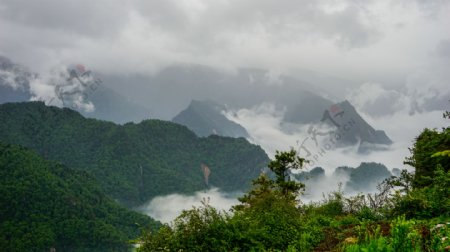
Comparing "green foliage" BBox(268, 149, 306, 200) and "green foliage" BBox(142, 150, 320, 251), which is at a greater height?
"green foliage" BBox(268, 149, 306, 200)

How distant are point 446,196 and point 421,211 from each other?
1.55 metres

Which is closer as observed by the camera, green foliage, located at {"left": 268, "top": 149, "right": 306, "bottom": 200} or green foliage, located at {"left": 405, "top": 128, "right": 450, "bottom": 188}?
green foliage, located at {"left": 405, "top": 128, "right": 450, "bottom": 188}

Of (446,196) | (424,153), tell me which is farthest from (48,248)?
(446,196)

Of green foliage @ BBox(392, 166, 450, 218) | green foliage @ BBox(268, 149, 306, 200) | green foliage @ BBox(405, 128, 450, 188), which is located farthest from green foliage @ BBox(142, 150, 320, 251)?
green foliage @ BBox(268, 149, 306, 200)

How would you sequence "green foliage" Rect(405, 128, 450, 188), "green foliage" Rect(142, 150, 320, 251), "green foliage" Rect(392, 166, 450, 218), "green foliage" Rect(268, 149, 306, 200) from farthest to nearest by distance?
"green foliage" Rect(268, 149, 306, 200), "green foliage" Rect(405, 128, 450, 188), "green foliage" Rect(392, 166, 450, 218), "green foliage" Rect(142, 150, 320, 251)

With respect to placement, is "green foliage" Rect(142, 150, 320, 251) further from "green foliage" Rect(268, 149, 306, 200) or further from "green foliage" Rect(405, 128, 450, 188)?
"green foliage" Rect(268, 149, 306, 200)

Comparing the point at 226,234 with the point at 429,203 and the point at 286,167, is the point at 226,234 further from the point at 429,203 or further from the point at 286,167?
the point at 286,167

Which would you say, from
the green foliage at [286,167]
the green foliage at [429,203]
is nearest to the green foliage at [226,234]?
the green foliage at [429,203]

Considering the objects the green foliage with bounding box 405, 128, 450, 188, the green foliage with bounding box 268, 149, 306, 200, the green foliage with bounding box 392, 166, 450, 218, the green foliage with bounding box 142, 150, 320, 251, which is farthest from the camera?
the green foliage with bounding box 268, 149, 306, 200

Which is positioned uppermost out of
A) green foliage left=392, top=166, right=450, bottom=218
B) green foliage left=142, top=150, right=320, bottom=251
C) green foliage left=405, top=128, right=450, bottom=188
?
green foliage left=405, top=128, right=450, bottom=188

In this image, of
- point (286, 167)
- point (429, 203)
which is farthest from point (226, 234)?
point (286, 167)

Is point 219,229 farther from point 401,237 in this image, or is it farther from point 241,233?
point 401,237

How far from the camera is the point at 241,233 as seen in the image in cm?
1457

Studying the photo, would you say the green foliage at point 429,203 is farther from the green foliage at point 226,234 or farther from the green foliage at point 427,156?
the green foliage at point 427,156
